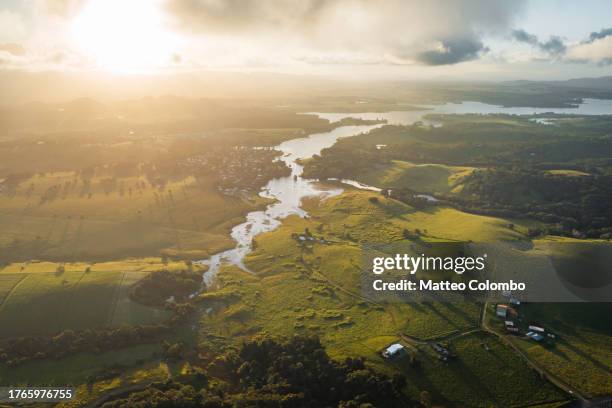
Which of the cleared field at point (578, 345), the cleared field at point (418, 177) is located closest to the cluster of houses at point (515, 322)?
the cleared field at point (578, 345)

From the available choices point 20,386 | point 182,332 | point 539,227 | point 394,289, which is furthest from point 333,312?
point 539,227

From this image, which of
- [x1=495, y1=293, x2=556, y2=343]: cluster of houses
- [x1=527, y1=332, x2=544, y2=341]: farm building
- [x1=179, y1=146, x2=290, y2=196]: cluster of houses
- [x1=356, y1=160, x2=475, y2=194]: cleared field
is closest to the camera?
[x1=527, y1=332, x2=544, y2=341]: farm building

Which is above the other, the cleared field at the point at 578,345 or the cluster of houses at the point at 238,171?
the cluster of houses at the point at 238,171

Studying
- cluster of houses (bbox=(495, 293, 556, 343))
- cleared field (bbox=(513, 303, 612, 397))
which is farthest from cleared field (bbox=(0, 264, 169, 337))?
cleared field (bbox=(513, 303, 612, 397))

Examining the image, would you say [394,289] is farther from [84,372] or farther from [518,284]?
[84,372]

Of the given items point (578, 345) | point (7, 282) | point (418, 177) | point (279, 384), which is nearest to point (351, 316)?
point (279, 384)

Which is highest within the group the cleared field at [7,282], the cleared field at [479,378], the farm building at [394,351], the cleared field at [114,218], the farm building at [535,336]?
the cleared field at [114,218]

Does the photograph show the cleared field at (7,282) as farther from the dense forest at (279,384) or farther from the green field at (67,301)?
the dense forest at (279,384)

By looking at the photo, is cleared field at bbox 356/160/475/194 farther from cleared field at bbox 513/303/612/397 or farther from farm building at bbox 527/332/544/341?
farm building at bbox 527/332/544/341
